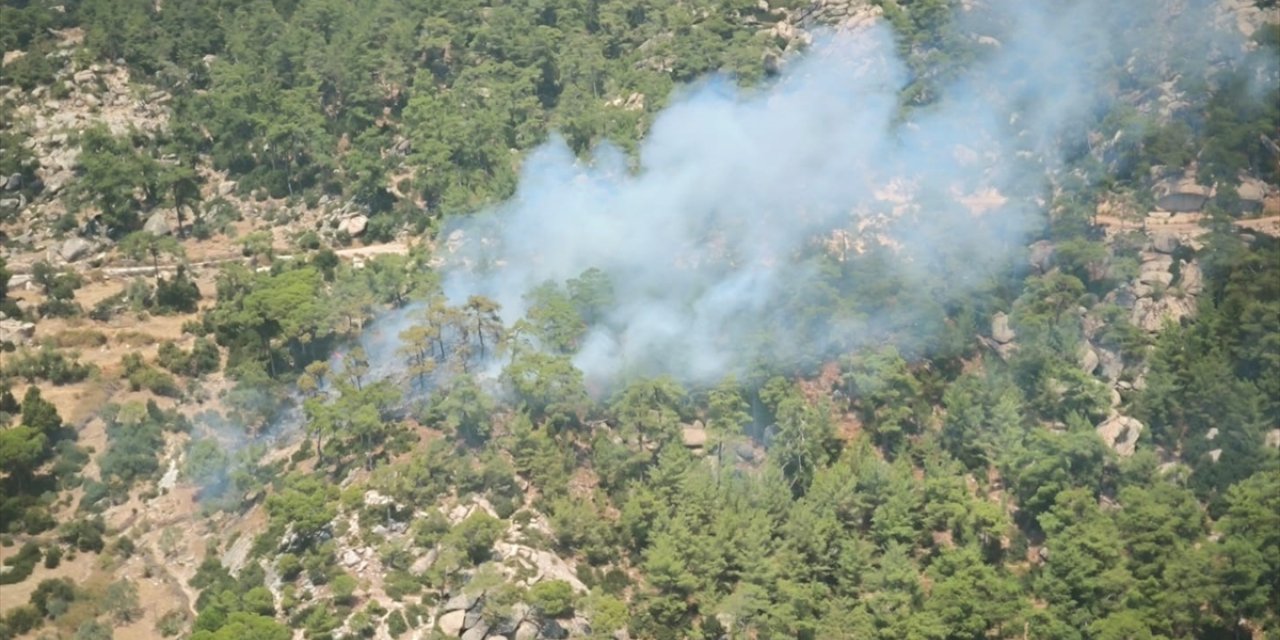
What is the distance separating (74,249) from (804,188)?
30.3 meters

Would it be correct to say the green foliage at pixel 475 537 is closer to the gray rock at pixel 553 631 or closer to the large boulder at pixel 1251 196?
the gray rock at pixel 553 631

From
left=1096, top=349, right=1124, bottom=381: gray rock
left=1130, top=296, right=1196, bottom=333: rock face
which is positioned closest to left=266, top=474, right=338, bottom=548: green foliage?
left=1096, top=349, right=1124, bottom=381: gray rock

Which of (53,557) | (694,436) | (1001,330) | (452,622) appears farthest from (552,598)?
(1001,330)

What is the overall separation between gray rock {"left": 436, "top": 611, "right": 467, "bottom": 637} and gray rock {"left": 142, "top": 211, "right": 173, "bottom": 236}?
29.6 metres

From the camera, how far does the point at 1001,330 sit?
174 ft

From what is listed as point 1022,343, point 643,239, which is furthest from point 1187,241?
point 643,239

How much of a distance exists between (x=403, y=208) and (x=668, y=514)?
82.1ft

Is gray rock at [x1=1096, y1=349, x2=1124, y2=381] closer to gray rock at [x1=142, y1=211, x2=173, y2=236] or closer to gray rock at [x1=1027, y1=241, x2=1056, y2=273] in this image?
gray rock at [x1=1027, y1=241, x2=1056, y2=273]

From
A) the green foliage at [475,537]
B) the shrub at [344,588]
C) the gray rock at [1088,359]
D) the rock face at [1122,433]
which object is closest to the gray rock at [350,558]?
the shrub at [344,588]

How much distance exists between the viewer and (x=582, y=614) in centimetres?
4259

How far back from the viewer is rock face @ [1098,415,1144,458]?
160ft

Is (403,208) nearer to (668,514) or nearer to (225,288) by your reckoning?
(225,288)

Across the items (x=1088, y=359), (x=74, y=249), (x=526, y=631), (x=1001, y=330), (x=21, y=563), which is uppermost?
(x=526, y=631)

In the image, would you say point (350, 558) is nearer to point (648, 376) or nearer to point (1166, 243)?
point (648, 376)
